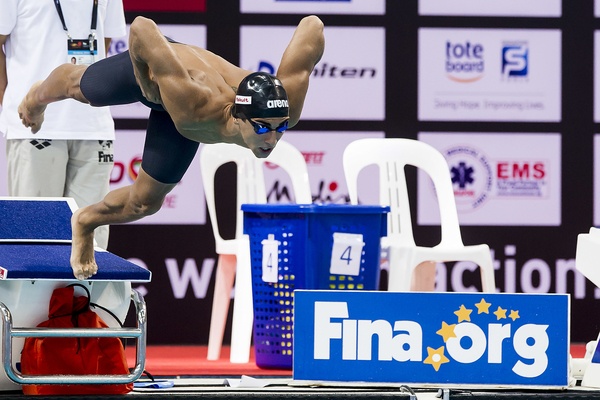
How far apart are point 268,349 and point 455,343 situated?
157 cm

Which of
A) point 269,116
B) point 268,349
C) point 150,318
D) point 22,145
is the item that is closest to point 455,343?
point 269,116

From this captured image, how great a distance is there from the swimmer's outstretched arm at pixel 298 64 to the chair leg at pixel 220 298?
84.2 inches

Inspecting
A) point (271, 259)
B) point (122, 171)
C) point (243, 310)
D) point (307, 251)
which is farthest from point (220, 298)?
point (122, 171)

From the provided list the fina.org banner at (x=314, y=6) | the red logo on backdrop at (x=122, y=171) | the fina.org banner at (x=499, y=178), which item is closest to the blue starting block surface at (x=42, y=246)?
the red logo on backdrop at (x=122, y=171)

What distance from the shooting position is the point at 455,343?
165 inches

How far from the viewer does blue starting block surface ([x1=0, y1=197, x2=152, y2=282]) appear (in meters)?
4.01

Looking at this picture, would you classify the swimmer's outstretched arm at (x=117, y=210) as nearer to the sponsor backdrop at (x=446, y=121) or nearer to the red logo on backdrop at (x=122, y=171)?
the red logo on backdrop at (x=122, y=171)

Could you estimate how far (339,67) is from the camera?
22.0 feet

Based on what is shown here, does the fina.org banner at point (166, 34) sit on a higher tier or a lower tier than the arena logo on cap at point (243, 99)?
higher

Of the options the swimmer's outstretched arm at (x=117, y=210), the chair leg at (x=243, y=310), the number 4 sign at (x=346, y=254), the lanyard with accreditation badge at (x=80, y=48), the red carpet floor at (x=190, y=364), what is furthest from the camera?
the chair leg at (x=243, y=310)

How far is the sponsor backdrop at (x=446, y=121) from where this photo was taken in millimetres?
6637

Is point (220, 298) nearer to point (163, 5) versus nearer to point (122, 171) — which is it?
point (122, 171)

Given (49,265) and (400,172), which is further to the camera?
(400,172)

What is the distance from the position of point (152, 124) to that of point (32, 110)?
26.5 inches
